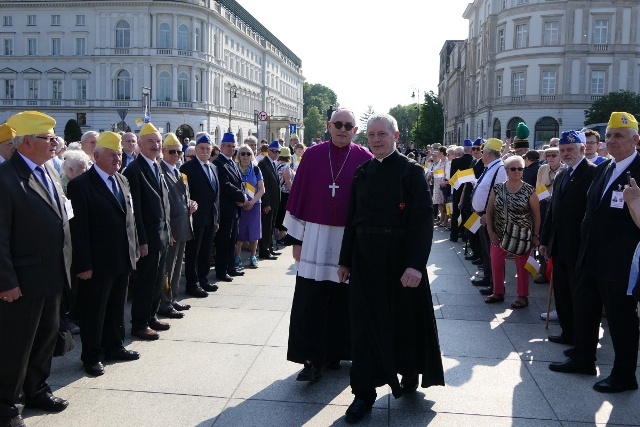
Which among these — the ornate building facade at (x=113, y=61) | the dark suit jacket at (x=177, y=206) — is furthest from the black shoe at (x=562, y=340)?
the ornate building facade at (x=113, y=61)

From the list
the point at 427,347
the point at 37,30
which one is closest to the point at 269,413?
the point at 427,347

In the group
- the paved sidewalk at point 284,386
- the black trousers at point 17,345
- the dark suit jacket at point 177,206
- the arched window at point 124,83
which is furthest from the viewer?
the arched window at point 124,83

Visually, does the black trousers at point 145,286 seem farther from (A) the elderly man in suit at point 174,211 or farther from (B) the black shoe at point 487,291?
(B) the black shoe at point 487,291

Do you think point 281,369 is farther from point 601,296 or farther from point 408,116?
point 408,116

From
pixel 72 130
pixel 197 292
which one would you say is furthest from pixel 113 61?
pixel 197 292

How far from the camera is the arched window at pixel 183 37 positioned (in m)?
69.2

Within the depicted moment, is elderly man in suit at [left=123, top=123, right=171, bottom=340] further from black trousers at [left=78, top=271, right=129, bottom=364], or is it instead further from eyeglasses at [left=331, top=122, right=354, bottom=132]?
eyeglasses at [left=331, top=122, right=354, bottom=132]

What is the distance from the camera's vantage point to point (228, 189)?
9.41 m

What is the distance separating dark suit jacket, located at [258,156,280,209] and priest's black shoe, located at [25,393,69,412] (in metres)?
7.25

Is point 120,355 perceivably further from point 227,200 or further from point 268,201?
point 268,201

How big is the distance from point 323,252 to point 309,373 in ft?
3.52

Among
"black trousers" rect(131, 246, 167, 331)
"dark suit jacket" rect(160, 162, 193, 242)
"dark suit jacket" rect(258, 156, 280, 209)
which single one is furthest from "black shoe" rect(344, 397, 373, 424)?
"dark suit jacket" rect(258, 156, 280, 209)

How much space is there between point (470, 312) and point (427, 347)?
3.25 meters

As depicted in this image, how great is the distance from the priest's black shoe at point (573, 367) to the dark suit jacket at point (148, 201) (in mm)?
4119
